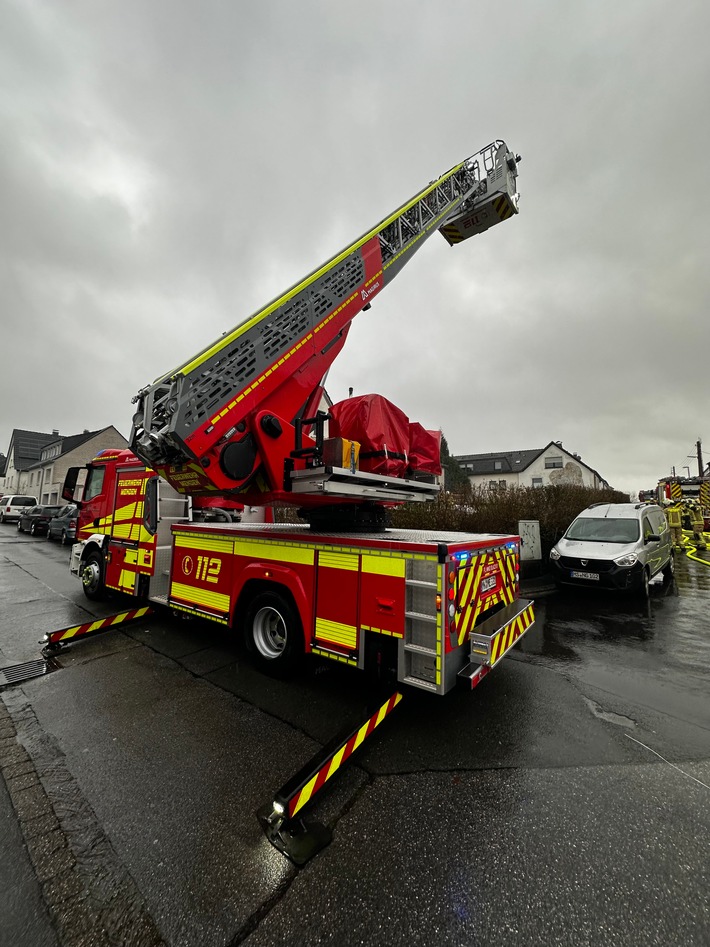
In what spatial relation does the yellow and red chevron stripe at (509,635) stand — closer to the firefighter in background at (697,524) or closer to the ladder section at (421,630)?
the ladder section at (421,630)

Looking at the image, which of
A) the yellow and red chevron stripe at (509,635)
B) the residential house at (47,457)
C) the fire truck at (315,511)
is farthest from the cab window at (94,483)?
the residential house at (47,457)

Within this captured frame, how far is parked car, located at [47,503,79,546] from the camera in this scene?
18.0m

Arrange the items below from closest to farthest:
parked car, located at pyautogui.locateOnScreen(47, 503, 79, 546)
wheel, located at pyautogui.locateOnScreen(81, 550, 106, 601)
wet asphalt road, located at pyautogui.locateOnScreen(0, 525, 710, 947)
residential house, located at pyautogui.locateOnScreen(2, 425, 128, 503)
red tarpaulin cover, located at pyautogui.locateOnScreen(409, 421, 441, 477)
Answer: wet asphalt road, located at pyautogui.locateOnScreen(0, 525, 710, 947) < red tarpaulin cover, located at pyautogui.locateOnScreen(409, 421, 441, 477) < wheel, located at pyautogui.locateOnScreen(81, 550, 106, 601) < parked car, located at pyautogui.locateOnScreen(47, 503, 79, 546) < residential house, located at pyautogui.locateOnScreen(2, 425, 128, 503)

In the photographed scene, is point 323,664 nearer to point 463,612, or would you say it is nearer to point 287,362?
point 463,612

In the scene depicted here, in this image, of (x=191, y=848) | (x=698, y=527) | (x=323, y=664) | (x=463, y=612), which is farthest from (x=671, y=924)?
(x=698, y=527)

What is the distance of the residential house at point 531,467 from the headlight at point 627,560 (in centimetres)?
3352

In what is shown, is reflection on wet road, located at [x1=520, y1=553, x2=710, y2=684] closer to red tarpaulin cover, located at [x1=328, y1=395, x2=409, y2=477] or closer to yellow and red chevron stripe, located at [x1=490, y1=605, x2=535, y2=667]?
yellow and red chevron stripe, located at [x1=490, y1=605, x2=535, y2=667]

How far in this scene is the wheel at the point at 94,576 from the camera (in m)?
7.19

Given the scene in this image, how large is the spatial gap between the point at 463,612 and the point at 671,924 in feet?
6.01

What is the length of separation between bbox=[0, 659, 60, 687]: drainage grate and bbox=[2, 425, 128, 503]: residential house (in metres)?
36.4

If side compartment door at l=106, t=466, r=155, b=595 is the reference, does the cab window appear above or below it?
above

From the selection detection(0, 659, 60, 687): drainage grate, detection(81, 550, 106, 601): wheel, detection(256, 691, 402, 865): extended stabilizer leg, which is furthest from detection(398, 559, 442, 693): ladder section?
detection(81, 550, 106, 601): wheel

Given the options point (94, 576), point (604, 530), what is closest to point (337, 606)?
point (94, 576)

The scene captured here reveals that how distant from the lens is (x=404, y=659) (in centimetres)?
321
